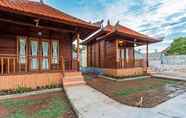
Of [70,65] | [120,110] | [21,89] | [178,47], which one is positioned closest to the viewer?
[120,110]

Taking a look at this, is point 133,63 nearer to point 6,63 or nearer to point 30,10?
point 30,10

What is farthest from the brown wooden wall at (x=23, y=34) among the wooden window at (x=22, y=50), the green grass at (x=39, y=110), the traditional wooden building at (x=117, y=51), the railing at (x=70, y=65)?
the green grass at (x=39, y=110)

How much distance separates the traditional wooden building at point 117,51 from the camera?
10586mm

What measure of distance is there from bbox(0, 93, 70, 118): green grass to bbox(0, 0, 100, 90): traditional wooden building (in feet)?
5.29

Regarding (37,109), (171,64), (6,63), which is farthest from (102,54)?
(171,64)

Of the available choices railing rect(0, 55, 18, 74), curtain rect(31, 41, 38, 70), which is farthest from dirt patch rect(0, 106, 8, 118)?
curtain rect(31, 41, 38, 70)

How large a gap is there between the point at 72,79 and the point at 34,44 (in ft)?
10.4

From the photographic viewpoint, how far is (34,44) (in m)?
8.39

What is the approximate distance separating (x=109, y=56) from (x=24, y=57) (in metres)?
6.44

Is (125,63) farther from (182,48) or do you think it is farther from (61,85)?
(182,48)

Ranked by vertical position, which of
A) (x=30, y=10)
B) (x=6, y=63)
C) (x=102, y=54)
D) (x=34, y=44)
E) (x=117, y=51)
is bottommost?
(x=6, y=63)

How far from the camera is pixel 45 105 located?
4711 millimetres

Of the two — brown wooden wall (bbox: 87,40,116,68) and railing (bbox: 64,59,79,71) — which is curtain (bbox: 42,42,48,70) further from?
brown wooden wall (bbox: 87,40,116,68)

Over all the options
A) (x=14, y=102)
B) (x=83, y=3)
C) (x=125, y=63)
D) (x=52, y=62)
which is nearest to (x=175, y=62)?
(x=125, y=63)
